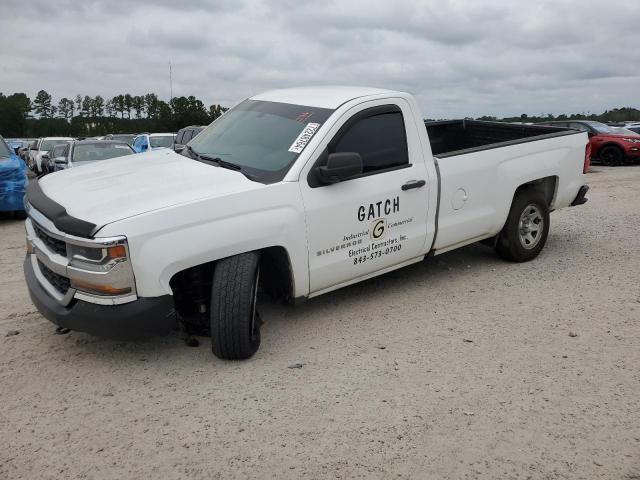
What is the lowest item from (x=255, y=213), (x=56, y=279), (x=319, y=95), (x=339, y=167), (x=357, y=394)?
(x=357, y=394)

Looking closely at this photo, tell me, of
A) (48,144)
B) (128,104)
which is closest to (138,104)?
(128,104)

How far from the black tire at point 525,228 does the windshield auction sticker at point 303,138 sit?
8.53ft

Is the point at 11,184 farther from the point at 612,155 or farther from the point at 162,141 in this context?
the point at 612,155

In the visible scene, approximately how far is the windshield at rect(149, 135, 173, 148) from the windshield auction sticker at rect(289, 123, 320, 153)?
15384mm

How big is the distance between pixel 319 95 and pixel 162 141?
15.5 m

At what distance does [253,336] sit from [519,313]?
2327 mm

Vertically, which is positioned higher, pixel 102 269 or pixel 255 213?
pixel 255 213

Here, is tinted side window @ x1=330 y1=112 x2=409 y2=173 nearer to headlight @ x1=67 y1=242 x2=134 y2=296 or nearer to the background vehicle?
headlight @ x1=67 y1=242 x2=134 y2=296

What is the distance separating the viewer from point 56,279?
3.88 metres

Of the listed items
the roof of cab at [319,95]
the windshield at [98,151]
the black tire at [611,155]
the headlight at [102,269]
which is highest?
the roof of cab at [319,95]

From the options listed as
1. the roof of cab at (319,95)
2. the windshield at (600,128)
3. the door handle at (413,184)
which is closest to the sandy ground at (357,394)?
the door handle at (413,184)

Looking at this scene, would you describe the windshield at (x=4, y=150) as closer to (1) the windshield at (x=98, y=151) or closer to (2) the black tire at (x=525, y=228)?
(1) the windshield at (x=98, y=151)

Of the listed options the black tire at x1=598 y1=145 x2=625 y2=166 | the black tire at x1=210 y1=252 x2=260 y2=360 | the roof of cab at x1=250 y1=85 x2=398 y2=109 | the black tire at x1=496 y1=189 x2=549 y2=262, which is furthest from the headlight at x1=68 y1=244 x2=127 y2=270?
the black tire at x1=598 y1=145 x2=625 y2=166

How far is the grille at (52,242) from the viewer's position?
12.3ft
